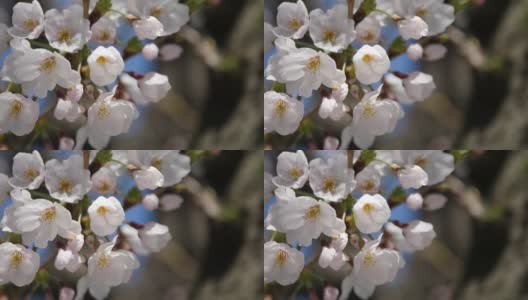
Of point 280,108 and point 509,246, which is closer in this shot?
point 280,108

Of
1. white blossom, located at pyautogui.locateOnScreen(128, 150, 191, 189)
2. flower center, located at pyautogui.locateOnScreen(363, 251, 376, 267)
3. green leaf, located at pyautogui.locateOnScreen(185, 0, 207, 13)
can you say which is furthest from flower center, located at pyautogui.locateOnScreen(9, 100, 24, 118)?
flower center, located at pyautogui.locateOnScreen(363, 251, 376, 267)

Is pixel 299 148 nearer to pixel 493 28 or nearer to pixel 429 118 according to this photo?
pixel 429 118

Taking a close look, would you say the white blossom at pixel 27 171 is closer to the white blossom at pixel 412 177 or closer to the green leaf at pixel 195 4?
the green leaf at pixel 195 4

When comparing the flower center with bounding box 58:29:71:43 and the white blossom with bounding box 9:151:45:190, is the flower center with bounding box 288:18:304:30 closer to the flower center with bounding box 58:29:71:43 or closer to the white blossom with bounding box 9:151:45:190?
the flower center with bounding box 58:29:71:43

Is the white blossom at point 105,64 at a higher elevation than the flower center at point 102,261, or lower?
higher

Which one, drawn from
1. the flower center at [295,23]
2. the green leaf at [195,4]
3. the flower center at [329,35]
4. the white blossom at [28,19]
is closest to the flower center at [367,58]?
the flower center at [329,35]

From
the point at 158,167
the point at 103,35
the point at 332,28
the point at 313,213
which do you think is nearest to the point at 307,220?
the point at 313,213

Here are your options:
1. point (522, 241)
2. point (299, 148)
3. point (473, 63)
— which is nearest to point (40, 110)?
point (299, 148)

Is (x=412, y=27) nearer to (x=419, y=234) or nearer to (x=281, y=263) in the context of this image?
(x=419, y=234)
